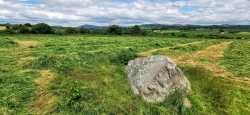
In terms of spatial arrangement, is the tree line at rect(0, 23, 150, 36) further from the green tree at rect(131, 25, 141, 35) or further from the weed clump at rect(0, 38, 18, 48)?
the weed clump at rect(0, 38, 18, 48)

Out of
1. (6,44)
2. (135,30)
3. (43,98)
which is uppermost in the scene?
(6,44)

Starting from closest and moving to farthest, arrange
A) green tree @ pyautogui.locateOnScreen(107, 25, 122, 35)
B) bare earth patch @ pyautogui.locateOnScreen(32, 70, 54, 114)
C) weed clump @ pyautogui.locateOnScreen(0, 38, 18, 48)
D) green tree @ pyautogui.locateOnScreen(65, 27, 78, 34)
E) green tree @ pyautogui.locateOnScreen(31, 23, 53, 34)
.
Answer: bare earth patch @ pyautogui.locateOnScreen(32, 70, 54, 114) → weed clump @ pyautogui.locateOnScreen(0, 38, 18, 48) → green tree @ pyautogui.locateOnScreen(31, 23, 53, 34) → green tree @ pyautogui.locateOnScreen(65, 27, 78, 34) → green tree @ pyautogui.locateOnScreen(107, 25, 122, 35)

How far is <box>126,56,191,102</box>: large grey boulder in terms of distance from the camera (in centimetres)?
760

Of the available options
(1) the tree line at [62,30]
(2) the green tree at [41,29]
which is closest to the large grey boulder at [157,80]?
(1) the tree line at [62,30]

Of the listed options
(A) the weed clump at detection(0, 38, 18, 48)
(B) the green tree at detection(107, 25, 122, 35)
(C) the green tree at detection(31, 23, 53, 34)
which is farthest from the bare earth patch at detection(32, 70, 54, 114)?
(B) the green tree at detection(107, 25, 122, 35)

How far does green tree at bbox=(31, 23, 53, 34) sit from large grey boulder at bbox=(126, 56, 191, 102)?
2195 inches

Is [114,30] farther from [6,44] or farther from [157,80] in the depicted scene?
[157,80]

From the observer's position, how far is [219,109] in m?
7.33

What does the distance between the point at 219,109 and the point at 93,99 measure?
161 inches

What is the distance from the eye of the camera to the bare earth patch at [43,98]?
6.58 m

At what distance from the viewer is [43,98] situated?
721 cm

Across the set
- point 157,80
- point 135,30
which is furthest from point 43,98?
point 135,30

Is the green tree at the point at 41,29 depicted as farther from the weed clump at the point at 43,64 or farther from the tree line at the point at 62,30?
the weed clump at the point at 43,64

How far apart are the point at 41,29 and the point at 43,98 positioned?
56.9 meters
